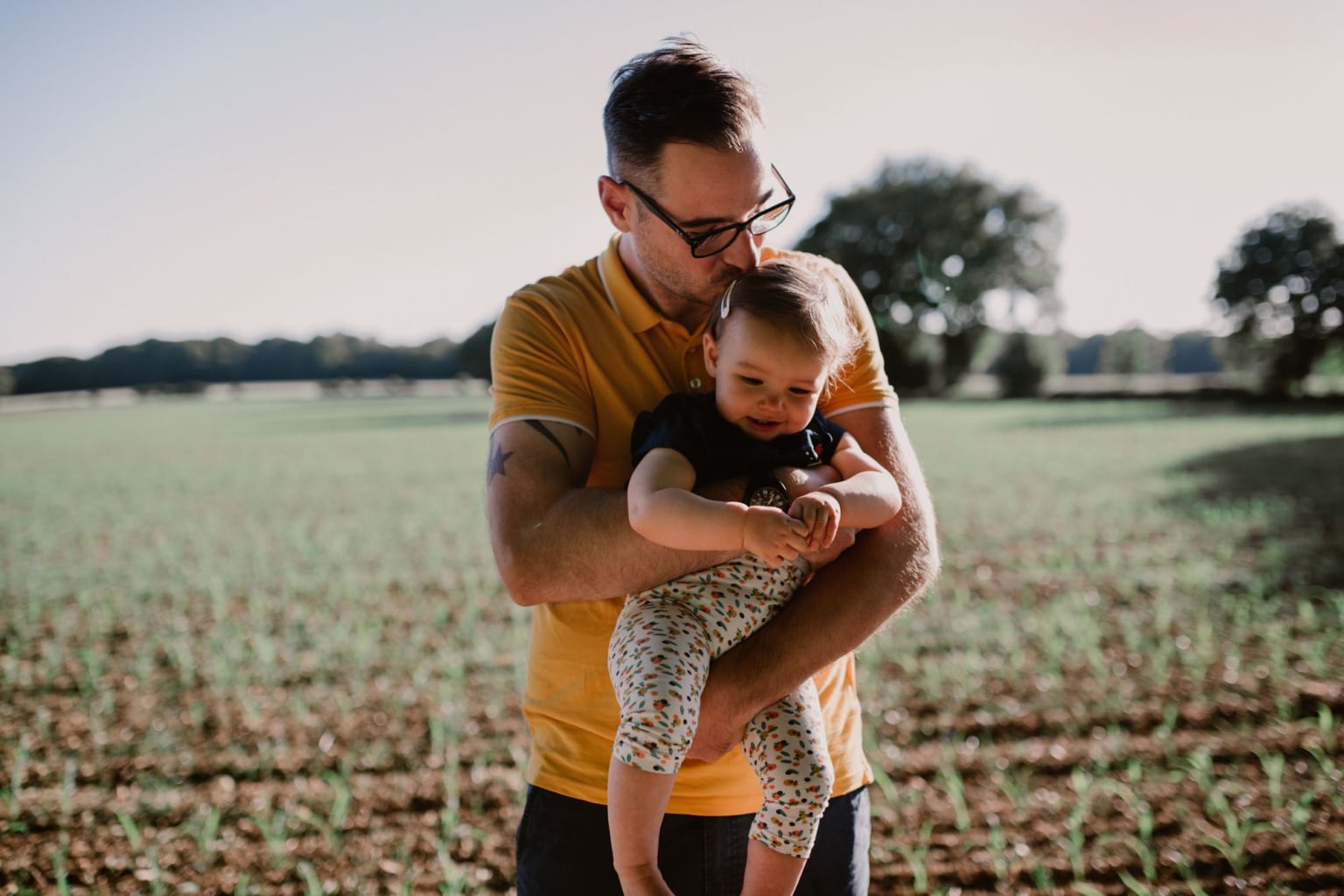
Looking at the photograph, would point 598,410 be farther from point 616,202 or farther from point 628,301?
point 616,202

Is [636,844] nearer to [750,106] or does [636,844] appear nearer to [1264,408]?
[750,106]

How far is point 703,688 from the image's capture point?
1487 millimetres

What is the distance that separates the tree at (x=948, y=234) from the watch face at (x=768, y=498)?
37333 mm

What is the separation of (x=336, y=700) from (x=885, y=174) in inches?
1782

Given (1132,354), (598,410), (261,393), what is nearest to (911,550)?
(598,410)

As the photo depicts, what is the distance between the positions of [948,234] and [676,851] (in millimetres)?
41394

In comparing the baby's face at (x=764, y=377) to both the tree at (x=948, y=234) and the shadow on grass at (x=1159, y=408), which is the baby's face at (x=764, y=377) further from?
the tree at (x=948, y=234)

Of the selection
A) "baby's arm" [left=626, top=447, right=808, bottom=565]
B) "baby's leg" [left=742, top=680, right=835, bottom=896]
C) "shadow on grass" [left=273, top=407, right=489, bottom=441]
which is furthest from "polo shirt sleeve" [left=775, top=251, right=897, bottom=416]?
"shadow on grass" [left=273, top=407, right=489, bottom=441]

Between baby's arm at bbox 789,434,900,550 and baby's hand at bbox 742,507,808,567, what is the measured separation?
22 millimetres

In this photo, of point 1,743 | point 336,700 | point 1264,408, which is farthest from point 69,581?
point 1264,408

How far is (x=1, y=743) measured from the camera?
4.66 m

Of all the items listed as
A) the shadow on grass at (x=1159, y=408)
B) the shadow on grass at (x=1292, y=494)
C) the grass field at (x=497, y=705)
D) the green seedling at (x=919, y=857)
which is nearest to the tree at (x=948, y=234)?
the shadow on grass at (x=1159, y=408)

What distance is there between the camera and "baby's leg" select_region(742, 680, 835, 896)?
1455 millimetres

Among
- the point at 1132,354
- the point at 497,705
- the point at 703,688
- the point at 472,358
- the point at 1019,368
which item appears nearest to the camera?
the point at 703,688
